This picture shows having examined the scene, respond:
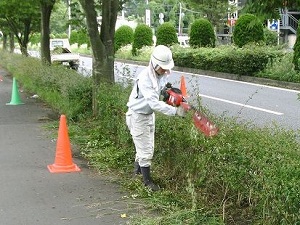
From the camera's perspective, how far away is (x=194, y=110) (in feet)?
16.2

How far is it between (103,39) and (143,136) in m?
4.95

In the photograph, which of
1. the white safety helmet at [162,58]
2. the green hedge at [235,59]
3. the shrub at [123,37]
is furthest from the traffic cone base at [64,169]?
the shrub at [123,37]

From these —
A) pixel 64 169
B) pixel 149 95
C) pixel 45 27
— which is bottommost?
pixel 64 169

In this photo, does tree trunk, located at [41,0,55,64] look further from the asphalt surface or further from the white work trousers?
the white work trousers

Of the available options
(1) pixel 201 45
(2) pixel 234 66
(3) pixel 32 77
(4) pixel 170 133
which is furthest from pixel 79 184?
(1) pixel 201 45

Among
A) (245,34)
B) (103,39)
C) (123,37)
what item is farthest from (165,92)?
(123,37)

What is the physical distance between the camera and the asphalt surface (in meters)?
5.04

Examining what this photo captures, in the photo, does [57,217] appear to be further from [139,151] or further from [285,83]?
[285,83]

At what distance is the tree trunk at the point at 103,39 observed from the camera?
32.6 feet

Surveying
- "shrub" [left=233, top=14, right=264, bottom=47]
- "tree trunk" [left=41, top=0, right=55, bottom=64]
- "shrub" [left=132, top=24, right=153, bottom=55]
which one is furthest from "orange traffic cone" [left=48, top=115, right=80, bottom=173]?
"shrub" [left=132, top=24, right=153, bottom=55]

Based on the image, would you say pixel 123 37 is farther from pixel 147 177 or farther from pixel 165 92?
pixel 165 92

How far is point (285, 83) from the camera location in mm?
Result: 18234

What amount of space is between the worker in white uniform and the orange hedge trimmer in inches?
4.8

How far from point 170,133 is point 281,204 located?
2.22 meters
